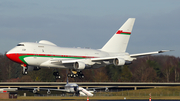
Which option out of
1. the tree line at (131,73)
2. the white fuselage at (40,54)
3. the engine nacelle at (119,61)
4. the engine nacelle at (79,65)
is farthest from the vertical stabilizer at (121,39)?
the tree line at (131,73)

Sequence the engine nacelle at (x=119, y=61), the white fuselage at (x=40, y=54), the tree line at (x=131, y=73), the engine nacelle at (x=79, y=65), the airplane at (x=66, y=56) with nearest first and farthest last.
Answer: the white fuselage at (x=40, y=54) < the airplane at (x=66, y=56) < the engine nacelle at (x=79, y=65) < the engine nacelle at (x=119, y=61) < the tree line at (x=131, y=73)

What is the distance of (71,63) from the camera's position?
6762 cm

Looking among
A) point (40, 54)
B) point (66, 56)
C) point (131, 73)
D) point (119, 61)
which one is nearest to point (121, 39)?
point (119, 61)

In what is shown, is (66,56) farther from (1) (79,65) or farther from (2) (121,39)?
(2) (121,39)

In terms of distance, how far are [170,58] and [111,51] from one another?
95195mm

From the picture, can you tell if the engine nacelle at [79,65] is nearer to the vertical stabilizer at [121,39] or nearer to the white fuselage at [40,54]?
the white fuselage at [40,54]

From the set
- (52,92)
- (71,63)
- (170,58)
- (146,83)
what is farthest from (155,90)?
(71,63)

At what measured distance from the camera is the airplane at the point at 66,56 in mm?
63906

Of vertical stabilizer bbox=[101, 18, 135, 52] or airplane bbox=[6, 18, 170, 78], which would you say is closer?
airplane bbox=[6, 18, 170, 78]

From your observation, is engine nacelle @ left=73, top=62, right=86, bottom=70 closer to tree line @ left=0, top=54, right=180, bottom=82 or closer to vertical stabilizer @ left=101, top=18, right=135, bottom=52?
vertical stabilizer @ left=101, top=18, right=135, bottom=52

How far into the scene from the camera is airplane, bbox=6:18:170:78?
63.9 meters

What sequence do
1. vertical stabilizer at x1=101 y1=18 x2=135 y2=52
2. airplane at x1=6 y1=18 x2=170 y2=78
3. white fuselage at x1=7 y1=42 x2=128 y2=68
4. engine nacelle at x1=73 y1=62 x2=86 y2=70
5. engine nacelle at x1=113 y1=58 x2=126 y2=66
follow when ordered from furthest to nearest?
1. vertical stabilizer at x1=101 y1=18 x2=135 y2=52
2. engine nacelle at x1=113 y1=58 x2=126 y2=66
3. engine nacelle at x1=73 y1=62 x2=86 y2=70
4. airplane at x1=6 y1=18 x2=170 y2=78
5. white fuselage at x1=7 y1=42 x2=128 y2=68

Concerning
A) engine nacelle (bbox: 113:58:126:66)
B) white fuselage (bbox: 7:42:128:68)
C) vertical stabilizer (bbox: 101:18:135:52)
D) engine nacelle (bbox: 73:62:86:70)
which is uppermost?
vertical stabilizer (bbox: 101:18:135:52)

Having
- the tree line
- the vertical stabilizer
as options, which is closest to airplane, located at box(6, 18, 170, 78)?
the vertical stabilizer
